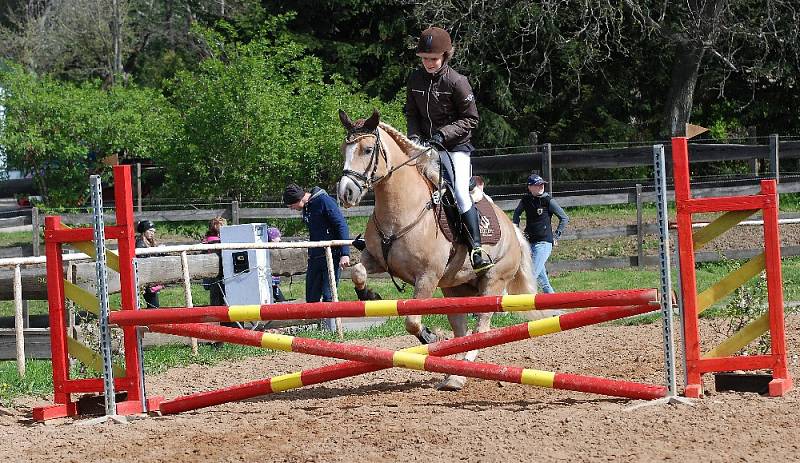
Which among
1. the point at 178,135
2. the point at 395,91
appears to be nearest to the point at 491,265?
the point at 178,135

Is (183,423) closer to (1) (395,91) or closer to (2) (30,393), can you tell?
(2) (30,393)

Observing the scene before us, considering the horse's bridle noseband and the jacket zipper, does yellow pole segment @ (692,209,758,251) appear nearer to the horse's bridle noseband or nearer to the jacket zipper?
the horse's bridle noseband

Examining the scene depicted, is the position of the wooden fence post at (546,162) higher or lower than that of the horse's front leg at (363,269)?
higher

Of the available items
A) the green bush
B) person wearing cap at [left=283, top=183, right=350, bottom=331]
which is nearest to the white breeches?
person wearing cap at [left=283, top=183, right=350, bottom=331]

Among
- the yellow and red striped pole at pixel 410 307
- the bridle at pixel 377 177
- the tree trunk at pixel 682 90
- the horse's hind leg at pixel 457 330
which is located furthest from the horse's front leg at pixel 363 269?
the tree trunk at pixel 682 90

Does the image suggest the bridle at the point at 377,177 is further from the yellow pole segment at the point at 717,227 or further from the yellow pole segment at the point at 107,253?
the yellow pole segment at the point at 717,227

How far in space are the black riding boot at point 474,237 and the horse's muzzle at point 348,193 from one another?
4.46 ft

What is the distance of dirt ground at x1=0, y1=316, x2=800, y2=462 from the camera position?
6.23 m

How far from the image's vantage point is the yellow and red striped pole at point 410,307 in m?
7.18

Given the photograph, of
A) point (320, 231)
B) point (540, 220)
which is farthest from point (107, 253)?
point (540, 220)

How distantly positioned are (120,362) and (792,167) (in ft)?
73.0

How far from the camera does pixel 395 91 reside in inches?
1171

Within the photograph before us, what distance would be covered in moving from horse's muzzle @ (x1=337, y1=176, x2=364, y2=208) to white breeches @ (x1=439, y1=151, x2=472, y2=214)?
3.95 ft

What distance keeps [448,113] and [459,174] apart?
0.52m
